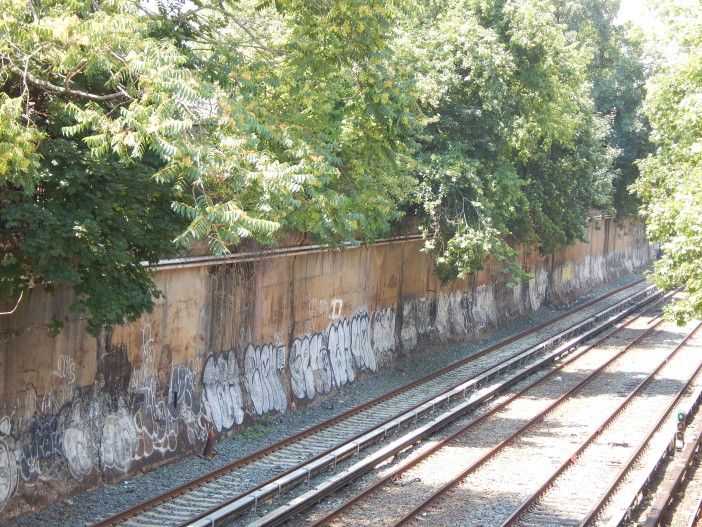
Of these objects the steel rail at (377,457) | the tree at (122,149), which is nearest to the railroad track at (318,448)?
the steel rail at (377,457)

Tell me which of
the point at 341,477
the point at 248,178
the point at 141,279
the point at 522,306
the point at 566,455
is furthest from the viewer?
the point at 522,306

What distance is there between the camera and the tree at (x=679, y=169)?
1464cm

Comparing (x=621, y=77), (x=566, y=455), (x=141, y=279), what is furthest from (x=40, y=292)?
(x=621, y=77)

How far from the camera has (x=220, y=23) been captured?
16.0 metres

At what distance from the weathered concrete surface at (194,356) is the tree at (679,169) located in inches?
297

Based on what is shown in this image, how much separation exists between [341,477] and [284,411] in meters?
5.26

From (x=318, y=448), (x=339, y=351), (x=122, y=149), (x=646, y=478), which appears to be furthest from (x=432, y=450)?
(x=122, y=149)

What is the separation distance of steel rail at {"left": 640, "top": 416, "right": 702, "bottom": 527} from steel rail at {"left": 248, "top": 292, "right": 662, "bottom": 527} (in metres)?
4.53

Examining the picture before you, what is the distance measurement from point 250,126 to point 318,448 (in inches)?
278

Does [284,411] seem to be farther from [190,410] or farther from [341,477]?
[341,477]

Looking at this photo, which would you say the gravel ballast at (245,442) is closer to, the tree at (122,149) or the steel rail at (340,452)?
the steel rail at (340,452)

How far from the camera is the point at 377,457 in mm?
15758

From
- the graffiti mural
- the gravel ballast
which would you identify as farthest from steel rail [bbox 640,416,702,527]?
the graffiti mural

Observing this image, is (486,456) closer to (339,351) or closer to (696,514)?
(696,514)
